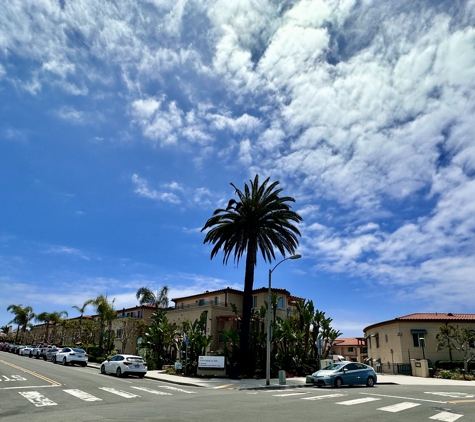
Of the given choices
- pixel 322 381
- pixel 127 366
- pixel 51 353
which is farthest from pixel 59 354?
pixel 322 381

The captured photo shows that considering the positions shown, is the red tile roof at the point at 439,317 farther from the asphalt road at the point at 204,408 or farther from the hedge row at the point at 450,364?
the asphalt road at the point at 204,408

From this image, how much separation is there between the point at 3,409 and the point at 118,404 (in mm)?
3416

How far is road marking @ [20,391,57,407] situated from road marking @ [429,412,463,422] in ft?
38.4

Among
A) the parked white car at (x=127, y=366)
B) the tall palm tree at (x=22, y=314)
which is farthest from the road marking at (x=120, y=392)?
the tall palm tree at (x=22, y=314)

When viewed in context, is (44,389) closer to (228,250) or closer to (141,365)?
(141,365)

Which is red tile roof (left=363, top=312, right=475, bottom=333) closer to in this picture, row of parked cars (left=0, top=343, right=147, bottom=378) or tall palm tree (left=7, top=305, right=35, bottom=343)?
row of parked cars (left=0, top=343, right=147, bottom=378)

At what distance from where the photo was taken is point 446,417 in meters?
12.0

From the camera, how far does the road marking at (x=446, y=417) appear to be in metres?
11.6

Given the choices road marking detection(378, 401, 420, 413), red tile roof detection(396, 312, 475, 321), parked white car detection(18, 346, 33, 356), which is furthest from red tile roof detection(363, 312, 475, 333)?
parked white car detection(18, 346, 33, 356)

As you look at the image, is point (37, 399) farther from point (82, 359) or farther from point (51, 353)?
point (51, 353)

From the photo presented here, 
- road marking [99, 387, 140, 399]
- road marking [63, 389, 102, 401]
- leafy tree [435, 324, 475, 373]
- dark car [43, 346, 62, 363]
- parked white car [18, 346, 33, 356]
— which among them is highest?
leafy tree [435, 324, 475, 373]

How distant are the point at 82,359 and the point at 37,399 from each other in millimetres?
25821

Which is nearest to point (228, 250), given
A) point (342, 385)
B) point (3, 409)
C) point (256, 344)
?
point (256, 344)

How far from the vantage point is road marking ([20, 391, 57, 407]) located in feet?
43.4
